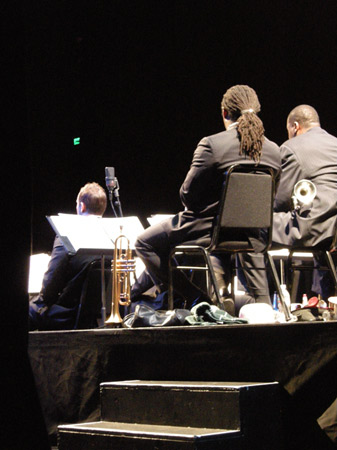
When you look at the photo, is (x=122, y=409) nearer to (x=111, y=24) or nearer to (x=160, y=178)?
(x=160, y=178)

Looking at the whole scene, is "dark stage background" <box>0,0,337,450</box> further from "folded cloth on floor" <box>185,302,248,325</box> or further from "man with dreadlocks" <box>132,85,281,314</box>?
"folded cloth on floor" <box>185,302,248,325</box>

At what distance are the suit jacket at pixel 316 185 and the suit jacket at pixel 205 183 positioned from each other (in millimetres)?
399

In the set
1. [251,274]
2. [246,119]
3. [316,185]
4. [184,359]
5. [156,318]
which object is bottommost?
[184,359]

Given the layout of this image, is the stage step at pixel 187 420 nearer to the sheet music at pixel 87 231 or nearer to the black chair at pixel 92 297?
the sheet music at pixel 87 231

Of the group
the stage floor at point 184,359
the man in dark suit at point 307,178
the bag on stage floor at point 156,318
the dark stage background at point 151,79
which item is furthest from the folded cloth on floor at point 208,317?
the dark stage background at point 151,79

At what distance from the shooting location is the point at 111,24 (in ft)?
24.5

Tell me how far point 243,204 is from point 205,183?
0.92 feet

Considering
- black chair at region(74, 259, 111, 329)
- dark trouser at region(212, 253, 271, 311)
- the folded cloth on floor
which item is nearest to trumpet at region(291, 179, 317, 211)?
dark trouser at region(212, 253, 271, 311)

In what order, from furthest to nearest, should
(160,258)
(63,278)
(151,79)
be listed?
(151,79), (63,278), (160,258)

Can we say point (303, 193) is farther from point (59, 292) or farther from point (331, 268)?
point (59, 292)

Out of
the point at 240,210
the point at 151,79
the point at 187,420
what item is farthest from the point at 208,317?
the point at 151,79

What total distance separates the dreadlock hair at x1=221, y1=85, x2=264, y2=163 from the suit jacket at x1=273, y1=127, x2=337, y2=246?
0.49m

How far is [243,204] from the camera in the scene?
→ 325 cm

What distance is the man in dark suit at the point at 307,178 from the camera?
3.60 meters
